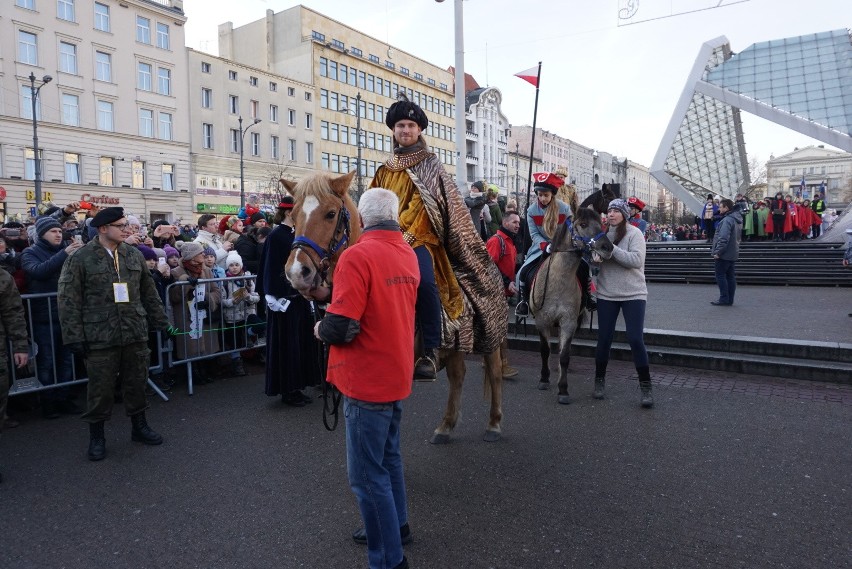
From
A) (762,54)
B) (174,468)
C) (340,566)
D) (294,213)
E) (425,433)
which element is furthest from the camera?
(762,54)

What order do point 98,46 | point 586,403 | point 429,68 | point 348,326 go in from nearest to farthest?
point 348,326 < point 586,403 < point 98,46 < point 429,68

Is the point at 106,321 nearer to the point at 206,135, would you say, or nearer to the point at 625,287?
the point at 625,287

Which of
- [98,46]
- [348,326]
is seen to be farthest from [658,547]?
[98,46]

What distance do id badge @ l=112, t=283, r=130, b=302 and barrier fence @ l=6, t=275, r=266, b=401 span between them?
110cm

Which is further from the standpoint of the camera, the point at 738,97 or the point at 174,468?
the point at 738,97

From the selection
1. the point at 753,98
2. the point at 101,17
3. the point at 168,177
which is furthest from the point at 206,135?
the point at 753,98

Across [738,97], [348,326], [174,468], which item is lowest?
[174,468]

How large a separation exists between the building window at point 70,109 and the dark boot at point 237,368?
39.8 metres

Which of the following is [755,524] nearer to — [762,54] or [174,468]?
[174,468]

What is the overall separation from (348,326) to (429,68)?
7855cm

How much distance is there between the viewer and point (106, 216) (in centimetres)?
495

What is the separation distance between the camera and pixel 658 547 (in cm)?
329

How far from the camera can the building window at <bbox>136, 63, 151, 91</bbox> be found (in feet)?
141

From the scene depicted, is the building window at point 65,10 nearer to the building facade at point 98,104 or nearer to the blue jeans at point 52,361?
the building facade at point 98,104
